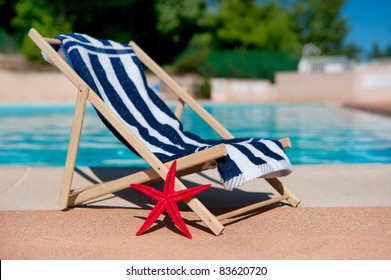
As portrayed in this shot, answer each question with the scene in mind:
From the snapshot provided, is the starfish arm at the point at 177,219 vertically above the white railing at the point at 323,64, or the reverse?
the starfish arm at the point at 177,219

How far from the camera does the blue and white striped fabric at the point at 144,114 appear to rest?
339cm

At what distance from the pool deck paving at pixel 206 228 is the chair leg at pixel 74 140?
11 centimetres

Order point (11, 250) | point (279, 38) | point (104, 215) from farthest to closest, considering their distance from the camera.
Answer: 1. point (279, 38)
2. point (104, 215)
3. point (11, 250)

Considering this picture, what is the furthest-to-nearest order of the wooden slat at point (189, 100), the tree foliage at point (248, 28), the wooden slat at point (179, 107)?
1. the tree foliage at point (248, 28)
2. the wooden slat at point (179, 107)
3. the wooden slat at point (189, 100)

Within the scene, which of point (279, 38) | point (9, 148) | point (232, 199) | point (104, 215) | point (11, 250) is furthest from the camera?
point (279, 38)

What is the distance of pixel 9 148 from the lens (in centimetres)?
880

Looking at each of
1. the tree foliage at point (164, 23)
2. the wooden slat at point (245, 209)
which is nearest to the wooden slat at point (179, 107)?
the wooden slat at point (245, 209)

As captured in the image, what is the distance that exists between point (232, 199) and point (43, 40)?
1.61 m

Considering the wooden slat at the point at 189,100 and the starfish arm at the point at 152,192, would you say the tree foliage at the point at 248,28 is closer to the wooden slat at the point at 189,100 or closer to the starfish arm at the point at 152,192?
the wooden slat at the point at 189,100

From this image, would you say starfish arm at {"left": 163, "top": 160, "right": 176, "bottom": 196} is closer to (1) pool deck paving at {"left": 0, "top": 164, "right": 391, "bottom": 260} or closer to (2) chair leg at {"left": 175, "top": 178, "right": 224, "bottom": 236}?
(2) chair leg at {"left": 175, "top": 178, "right": 224, "bottom": 236}

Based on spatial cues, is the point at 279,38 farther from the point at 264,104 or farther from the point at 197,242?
the point at 197,242

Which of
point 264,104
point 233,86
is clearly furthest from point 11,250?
point 233,86

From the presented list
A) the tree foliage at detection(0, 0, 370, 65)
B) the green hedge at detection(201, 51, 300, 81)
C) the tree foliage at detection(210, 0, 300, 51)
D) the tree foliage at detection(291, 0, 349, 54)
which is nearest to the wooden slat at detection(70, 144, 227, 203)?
the green hedge at detection(201, 51, 300, 81)
